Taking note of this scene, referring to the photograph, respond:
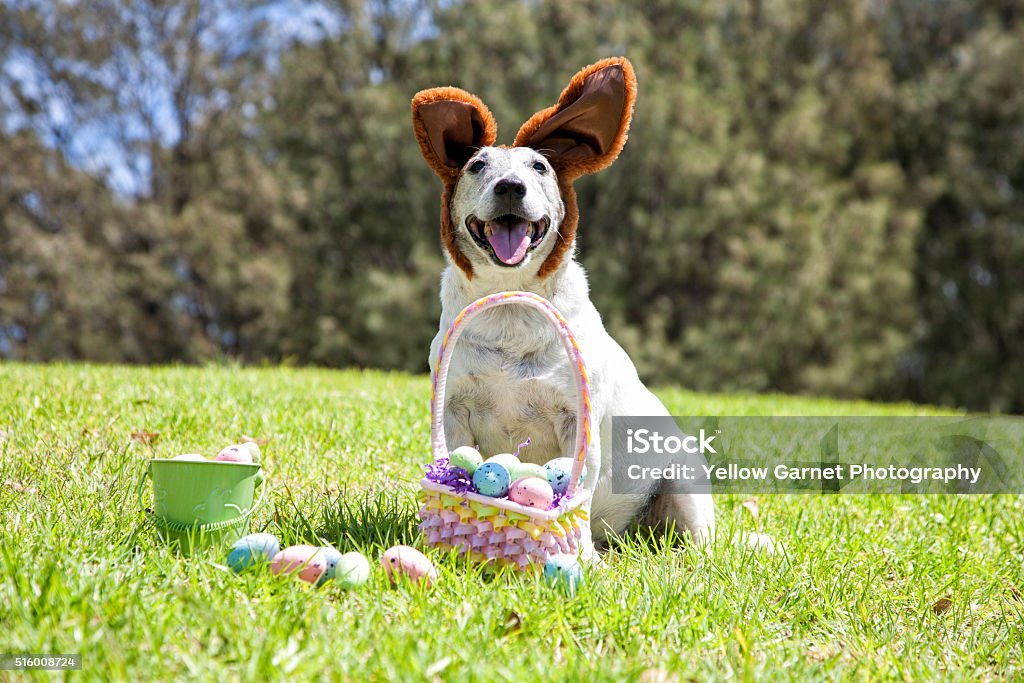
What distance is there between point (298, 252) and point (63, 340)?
4.52 metres

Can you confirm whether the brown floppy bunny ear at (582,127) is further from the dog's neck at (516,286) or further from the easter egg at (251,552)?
the easter egg at (251,552)

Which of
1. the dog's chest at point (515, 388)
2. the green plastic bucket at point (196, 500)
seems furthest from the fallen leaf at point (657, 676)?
the green plastic bucket at point (196, 500)

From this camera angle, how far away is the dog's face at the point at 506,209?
2.72 meters

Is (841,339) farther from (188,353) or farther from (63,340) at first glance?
(63,340)

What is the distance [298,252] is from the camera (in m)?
16.3

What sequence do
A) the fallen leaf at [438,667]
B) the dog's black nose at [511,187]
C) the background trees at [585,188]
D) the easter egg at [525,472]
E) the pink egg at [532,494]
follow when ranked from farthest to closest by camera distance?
the background trees at [585,188] < the dog's black nose at [511,187] < the easter egg at [525,472] < the pink egg at [532,494] < the fallen leaf at [438,667]

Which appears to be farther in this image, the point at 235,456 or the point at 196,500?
the point at 235,456

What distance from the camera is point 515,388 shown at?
8.92 feet

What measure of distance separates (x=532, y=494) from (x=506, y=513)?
9cm

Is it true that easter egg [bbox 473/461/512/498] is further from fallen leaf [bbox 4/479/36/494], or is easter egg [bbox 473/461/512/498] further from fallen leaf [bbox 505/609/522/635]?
fallen leaf [bbox 4/479/36/494]

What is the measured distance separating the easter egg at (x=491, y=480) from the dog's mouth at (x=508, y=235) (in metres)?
0.69

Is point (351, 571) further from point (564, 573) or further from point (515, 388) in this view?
point (515, 388)

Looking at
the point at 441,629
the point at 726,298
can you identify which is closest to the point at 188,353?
the point at 726,298

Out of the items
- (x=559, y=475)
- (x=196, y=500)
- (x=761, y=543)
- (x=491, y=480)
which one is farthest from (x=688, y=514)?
(x=196, y=500)
